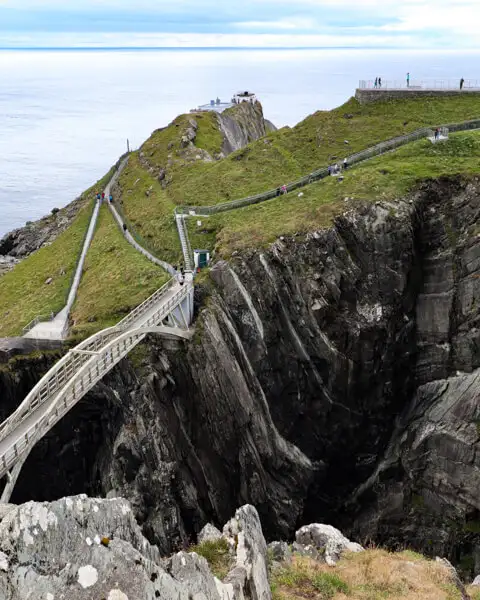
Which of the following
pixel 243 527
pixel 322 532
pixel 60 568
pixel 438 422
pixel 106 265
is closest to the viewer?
pixel 60 568

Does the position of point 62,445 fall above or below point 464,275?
below

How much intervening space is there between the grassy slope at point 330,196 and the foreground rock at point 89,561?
106 ft

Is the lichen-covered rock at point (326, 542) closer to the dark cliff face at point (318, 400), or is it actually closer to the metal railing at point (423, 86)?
the dark cliff face at point (318, 400)

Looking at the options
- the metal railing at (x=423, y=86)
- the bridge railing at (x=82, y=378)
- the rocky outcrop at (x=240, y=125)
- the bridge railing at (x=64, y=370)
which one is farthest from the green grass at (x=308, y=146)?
the bridge railing at (x=64, y=370)

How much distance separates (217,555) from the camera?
23203mm

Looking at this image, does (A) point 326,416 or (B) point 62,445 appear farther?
(A) point 326,416

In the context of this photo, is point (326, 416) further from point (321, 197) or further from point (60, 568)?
point (60, 568)

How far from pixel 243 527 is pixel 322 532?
370 inches

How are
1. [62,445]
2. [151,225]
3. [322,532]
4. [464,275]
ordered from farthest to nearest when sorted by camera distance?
[151,225]
[464,275]
[62,445]
[322,532]

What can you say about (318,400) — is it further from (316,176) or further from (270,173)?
(270,173)

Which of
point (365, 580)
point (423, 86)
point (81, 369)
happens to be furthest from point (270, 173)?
point (365, 580)

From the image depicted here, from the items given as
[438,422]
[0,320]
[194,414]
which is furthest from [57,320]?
[438,422]

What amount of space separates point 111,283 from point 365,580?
34493 millimetres

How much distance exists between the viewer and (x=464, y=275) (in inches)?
2032
